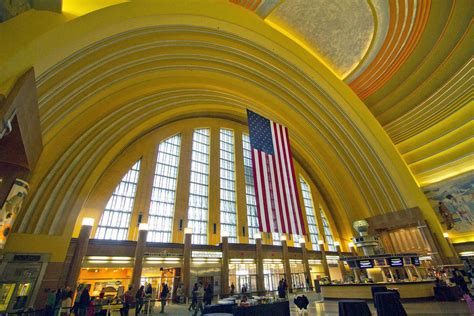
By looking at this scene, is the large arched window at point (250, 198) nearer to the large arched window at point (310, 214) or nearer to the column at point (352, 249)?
the large arched window at point (310, 214)

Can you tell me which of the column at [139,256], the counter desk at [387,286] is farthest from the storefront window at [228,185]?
the counter desk at [387,286]

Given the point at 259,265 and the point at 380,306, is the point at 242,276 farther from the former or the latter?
the point at 380,306

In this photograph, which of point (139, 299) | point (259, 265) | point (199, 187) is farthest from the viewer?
point (199, 187)

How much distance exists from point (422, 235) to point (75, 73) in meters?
19.7

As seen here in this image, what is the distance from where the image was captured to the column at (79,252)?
36.1ft

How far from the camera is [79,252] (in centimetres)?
1159

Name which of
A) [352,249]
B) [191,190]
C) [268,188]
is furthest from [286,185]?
[352,249]

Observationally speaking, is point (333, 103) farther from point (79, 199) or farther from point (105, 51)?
point (79, 199)

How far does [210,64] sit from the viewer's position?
1312 centimetres

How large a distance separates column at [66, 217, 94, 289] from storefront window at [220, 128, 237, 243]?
1052cm

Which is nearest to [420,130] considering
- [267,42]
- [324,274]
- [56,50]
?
[267,42]

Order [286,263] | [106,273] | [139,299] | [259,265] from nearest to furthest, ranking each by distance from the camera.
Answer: [139,299] → [106,273] → [259,265] → [286,263]

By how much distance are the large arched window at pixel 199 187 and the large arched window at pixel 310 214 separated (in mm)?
13714

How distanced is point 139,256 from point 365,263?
1324cm
